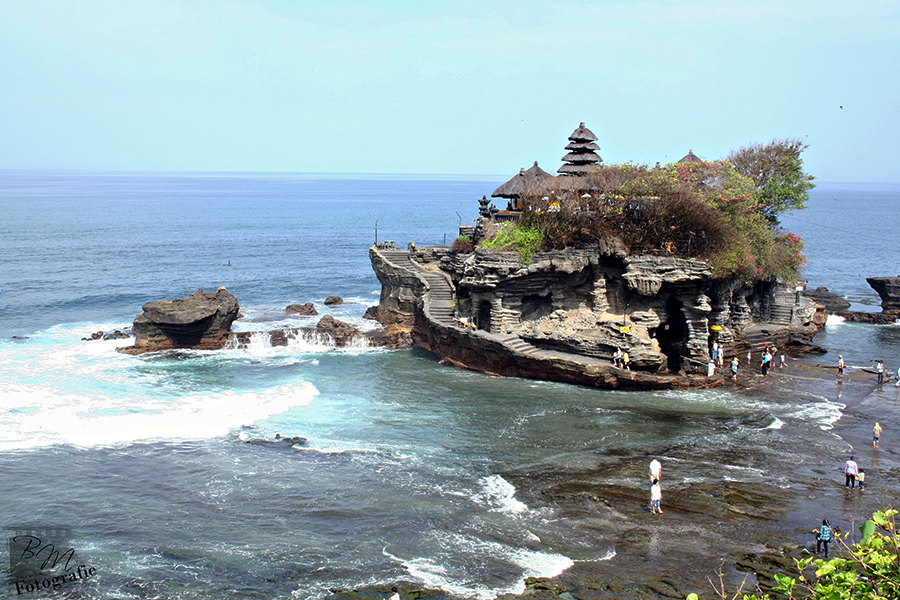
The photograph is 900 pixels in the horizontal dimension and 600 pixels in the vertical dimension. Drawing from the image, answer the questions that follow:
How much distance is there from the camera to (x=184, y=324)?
4194 cm

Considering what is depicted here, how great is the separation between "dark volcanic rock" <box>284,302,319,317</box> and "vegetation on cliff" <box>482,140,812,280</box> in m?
18.8

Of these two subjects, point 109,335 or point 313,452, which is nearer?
point 313,452

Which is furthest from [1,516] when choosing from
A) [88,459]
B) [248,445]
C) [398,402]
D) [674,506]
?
[674,506]

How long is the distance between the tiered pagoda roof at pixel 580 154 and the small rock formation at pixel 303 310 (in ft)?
68.2

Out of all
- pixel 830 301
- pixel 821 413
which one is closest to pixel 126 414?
pixel 821 413

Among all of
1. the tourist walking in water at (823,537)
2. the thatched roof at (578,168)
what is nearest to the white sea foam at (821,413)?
the tourist walking in water at (823,537)

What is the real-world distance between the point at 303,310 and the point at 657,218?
2801cm

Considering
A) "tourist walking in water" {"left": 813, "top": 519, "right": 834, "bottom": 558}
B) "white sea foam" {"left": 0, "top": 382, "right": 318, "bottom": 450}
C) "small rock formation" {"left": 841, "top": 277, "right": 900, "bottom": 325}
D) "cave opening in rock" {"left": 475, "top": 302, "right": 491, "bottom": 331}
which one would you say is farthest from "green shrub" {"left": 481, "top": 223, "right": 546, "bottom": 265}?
"small rock formation" {"left": 841, "top": 277, "right": 900, "bottom": 325}

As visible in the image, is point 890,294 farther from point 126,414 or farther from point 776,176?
point 126,414

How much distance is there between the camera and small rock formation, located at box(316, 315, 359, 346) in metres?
44.8

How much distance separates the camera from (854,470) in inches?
904

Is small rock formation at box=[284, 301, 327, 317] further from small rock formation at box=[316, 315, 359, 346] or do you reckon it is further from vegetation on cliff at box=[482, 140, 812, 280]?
vegetation on cliff at box=[482, 140, 812, 280]

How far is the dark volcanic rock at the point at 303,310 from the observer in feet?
180

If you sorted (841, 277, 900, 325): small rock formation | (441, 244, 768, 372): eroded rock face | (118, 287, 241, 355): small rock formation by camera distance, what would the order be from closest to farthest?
(441, 244, 768, 372): eroded rock face
(118, 287, 241, 355): small rock formation
(841, 277, 900, 325): small rock formation
